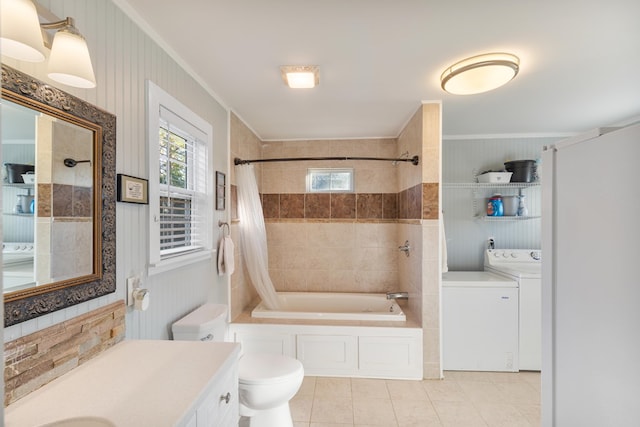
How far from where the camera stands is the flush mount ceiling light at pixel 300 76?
198 cm

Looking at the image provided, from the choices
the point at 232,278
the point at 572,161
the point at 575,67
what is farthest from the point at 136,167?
the point at 575,67

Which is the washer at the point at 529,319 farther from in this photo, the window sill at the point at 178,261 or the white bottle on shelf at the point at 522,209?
the window sill at the point at 178,261

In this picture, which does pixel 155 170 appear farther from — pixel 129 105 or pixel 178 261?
pixel 178 261

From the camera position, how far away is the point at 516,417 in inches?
87.7

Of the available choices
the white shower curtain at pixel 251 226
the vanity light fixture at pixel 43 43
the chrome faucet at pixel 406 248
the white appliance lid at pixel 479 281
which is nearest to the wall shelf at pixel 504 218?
the white appliance lid at pixel 479 281

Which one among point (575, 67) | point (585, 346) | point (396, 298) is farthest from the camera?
point (396, 298)

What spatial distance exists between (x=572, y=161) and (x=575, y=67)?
1.49 m

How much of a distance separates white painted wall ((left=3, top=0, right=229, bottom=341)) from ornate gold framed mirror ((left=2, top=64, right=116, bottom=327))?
2.0 inches

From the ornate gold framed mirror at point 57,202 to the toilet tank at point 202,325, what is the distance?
1.77ft

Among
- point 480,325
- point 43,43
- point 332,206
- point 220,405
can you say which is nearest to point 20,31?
point 43,43

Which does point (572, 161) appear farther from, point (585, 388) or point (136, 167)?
point (136, 167)

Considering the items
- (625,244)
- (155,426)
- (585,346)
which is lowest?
(155,426)

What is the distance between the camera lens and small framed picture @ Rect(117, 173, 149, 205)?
1.42m

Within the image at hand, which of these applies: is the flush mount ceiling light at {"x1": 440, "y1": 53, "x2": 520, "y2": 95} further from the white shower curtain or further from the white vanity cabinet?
the white vanity cabinet
